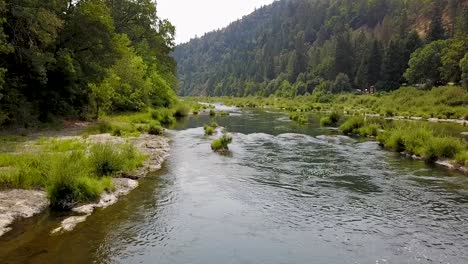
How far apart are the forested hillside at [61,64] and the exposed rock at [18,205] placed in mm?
10850

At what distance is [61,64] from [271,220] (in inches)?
1007

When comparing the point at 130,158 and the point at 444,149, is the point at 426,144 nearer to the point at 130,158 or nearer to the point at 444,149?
the point at 444,149

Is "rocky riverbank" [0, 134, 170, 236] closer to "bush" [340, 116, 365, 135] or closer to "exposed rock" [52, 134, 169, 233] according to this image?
"exposed rock" [52, 134, 169, 233]

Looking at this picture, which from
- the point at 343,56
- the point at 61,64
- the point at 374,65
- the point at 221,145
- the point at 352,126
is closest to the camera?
the point at 221,145

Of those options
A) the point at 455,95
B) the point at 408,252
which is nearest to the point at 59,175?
the point at 408,252

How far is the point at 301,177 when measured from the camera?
73.8 ft

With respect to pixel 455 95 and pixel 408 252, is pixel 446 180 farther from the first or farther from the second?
pixel 455 95

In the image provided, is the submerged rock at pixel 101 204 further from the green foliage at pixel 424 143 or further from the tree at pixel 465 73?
the tree at pixel 465 73

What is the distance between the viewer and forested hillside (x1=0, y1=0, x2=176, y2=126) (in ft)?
96.9

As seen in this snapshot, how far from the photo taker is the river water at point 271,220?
39.8 feet

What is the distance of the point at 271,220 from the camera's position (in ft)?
50.4

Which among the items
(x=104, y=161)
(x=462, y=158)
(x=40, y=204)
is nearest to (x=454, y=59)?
(x=462, y=158)

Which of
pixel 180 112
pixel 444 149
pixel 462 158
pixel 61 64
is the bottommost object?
pixel 462 158

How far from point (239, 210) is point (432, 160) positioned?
1671 cm
